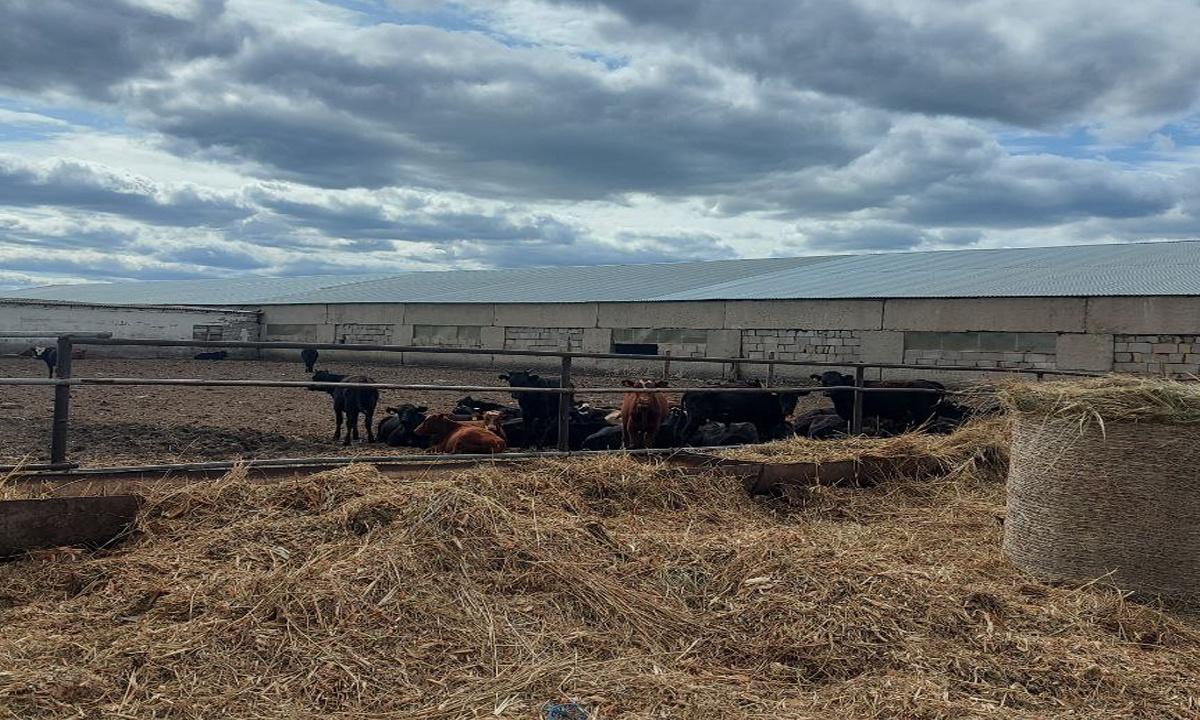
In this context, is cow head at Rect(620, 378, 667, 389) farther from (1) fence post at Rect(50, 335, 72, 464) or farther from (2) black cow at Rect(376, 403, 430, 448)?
(1) fence post at Rect(50, 335, 72, 464)

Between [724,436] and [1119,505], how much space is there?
5.78m

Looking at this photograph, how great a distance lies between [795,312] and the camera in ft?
80.0

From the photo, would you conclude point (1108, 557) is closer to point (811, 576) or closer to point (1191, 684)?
point (1191, 684)

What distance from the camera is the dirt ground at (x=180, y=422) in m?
9.37

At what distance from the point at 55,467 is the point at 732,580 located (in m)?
3.83

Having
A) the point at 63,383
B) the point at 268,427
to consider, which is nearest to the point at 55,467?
the point at 63,383

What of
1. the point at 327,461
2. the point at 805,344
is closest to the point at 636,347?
the point at 805,344

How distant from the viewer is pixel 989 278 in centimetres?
2347

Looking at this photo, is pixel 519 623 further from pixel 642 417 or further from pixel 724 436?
pixel 724 436

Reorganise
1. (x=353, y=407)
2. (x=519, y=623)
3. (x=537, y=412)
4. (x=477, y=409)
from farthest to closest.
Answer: (x=477, y=409) < (x=353, y=407) < (x=537, y=412) < (x=519, y=623)

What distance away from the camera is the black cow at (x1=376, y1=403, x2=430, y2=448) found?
454 inches

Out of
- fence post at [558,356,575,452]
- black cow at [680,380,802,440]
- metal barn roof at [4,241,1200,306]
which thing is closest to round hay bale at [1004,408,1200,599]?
fence post at [558,356,575,452]

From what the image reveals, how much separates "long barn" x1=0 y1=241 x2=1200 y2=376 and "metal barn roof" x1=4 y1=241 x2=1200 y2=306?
3.3 inches

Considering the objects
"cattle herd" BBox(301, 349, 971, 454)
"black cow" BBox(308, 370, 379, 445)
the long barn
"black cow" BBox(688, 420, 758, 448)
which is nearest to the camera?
"cattle herd" BBox(301, 349, 971, 454)
